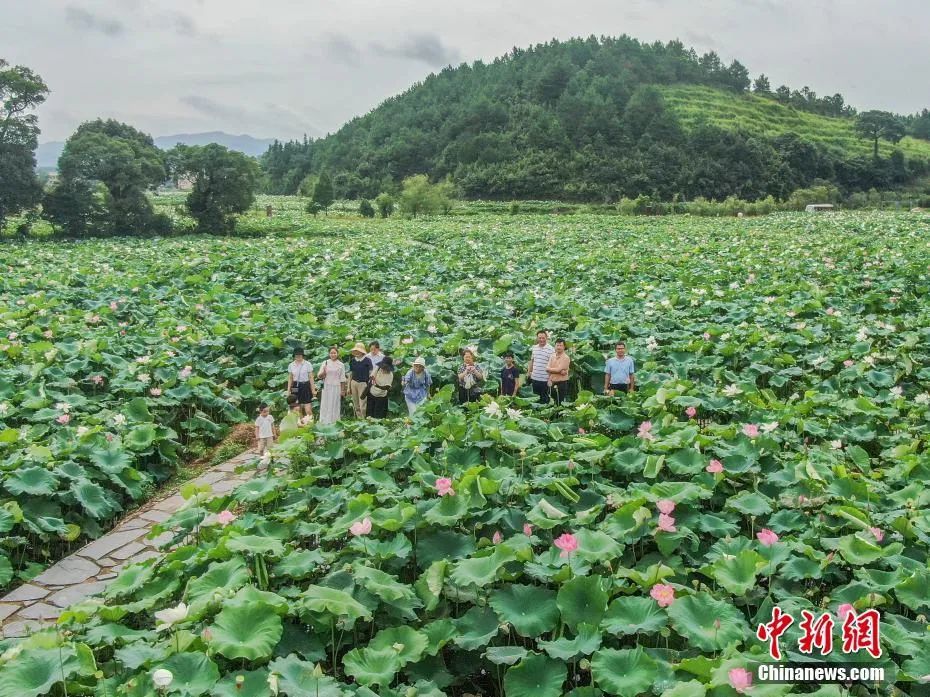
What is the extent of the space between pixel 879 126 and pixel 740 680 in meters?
97.6

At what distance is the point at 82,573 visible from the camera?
5328 mm

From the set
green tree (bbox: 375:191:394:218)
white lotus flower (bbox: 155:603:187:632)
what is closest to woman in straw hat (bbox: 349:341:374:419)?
white lotus flower (bbox: 155:603:187:632)

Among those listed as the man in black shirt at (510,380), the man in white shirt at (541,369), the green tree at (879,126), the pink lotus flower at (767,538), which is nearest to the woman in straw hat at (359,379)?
the man in black shirt at (510,380)

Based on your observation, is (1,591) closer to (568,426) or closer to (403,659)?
(403,659)

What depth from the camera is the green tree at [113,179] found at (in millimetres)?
26625

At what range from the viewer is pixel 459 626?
326 cm

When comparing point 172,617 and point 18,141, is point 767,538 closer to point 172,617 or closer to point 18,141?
point 172,617

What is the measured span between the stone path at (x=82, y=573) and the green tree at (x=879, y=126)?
94.2 metres

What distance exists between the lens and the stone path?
471 centimetres

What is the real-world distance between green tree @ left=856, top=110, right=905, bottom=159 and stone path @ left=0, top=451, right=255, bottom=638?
309ft

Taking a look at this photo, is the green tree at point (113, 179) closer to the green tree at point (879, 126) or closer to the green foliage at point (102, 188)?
the green foliage at point (102, 188)

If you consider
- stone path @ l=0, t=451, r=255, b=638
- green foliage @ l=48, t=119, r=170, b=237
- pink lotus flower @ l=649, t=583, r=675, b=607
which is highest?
green foliage @ l=48, t=119, r=170, b=237

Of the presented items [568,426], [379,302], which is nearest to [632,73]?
[379,302]

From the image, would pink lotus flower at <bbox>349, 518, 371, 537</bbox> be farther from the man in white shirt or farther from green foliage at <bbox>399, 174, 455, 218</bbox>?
green foliage at <bbox>399, 174, 455, 218</bbox>
